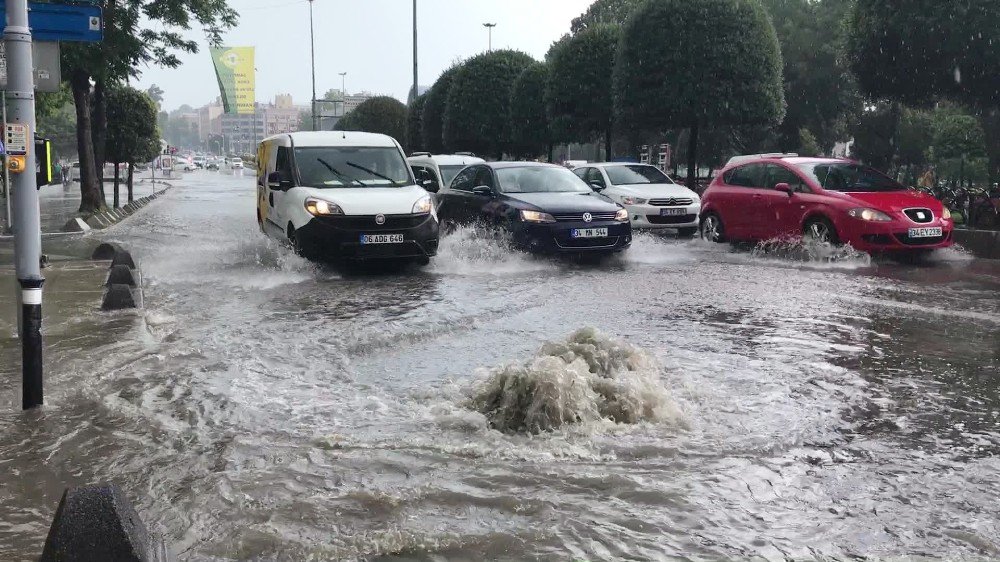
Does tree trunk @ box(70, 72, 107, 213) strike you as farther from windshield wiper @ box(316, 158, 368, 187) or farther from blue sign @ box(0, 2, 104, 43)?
blue sign @ box(0, 2, 104, 43)

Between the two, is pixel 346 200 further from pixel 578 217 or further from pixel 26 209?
pixel 26 209

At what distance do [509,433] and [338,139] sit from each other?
353 inches

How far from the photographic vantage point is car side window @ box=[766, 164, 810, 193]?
14.5m

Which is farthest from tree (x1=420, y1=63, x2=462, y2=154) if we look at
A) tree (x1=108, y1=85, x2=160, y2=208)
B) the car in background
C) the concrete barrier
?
the concrete barrier

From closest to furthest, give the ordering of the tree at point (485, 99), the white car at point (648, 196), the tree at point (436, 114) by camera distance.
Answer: the white car at point (648, 196) → the tree at point (485, 99) → the tree at point (436, 114)

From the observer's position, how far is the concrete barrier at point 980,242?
15219 mm

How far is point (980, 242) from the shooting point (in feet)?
50.8

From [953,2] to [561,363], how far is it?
59.1ft

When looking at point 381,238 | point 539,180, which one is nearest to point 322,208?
point 381,238

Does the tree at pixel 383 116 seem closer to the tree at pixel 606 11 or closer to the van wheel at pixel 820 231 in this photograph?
the tree at pixel 606 11

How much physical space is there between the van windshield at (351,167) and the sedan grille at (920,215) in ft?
22.7

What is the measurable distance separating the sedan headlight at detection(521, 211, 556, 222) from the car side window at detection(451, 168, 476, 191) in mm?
2146

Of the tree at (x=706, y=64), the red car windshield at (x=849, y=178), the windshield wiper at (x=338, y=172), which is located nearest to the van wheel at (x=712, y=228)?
the red car windshield at (x=849, y=178)

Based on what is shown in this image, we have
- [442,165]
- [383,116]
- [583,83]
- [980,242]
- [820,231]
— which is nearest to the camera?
[820,231]
